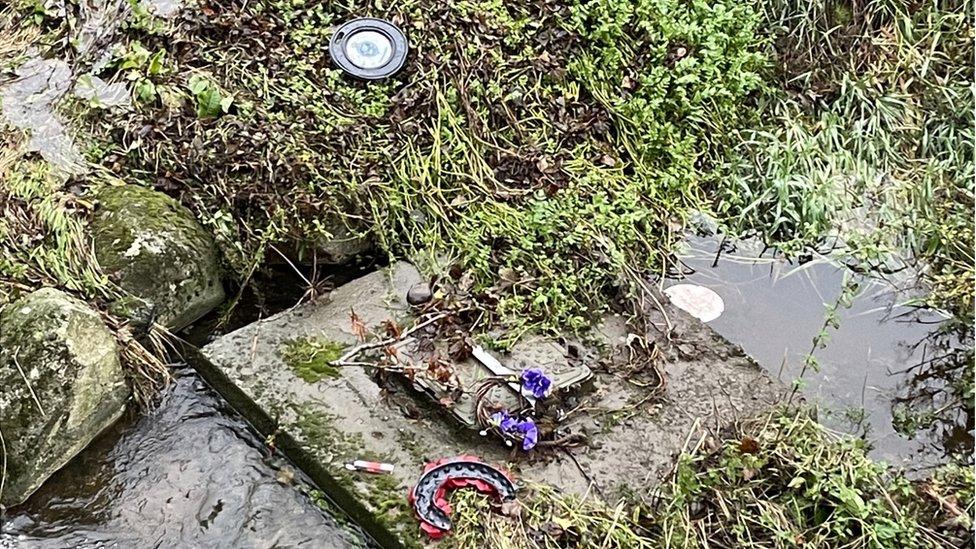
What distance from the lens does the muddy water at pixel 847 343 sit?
3812mm

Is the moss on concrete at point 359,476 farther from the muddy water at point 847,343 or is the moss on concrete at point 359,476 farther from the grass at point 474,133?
the muddy water at point 847,343

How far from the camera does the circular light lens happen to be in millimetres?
4922

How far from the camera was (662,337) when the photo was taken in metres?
4.09

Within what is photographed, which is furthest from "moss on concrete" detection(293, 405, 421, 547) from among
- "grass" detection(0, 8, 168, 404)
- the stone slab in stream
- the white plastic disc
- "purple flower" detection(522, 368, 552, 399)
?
the white plastic disc

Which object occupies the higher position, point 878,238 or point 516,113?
point 516,113

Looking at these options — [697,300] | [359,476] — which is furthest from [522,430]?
[697,300]

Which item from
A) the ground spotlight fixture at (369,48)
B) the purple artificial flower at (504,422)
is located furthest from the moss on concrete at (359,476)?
the ground spotlight fixture at (369,48)

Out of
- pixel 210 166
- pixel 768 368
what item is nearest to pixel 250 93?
pixel 210 166

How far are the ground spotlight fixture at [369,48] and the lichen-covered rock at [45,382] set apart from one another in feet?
6.51

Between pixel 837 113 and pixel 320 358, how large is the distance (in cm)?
323

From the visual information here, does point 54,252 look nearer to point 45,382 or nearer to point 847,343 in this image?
point 45,382

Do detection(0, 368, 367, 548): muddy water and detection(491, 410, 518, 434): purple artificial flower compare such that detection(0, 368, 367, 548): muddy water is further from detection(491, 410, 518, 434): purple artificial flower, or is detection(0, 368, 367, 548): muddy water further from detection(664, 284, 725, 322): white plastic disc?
detection(664, 284, 725, 322): white plastic disc

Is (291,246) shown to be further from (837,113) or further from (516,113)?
(837,113)

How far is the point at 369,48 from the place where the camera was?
4.96 metres
